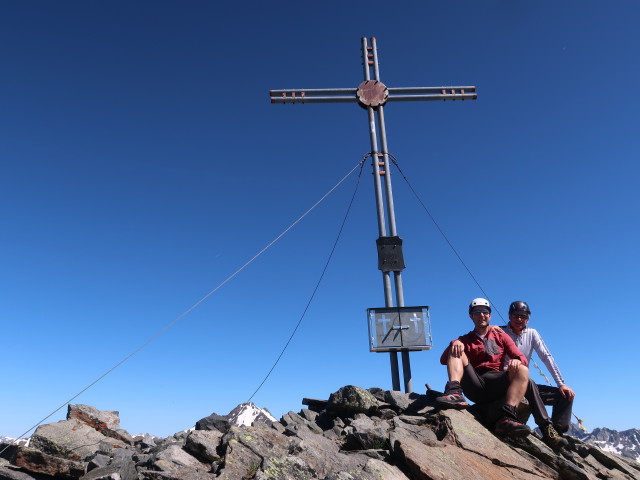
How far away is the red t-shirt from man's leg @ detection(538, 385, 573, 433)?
39.4 inches

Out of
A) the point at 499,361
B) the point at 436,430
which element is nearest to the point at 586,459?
the point at 499,361

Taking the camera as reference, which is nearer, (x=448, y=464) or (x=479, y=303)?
(x=448, y=464)

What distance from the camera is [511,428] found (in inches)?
335

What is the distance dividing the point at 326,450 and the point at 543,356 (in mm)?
5047

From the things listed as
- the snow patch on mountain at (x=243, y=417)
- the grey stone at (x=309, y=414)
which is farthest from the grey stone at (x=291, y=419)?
the snow patch on mountain at (x=243, y=417)

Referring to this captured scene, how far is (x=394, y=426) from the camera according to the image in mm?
8695

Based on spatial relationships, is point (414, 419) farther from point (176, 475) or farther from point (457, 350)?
point (176, 475)

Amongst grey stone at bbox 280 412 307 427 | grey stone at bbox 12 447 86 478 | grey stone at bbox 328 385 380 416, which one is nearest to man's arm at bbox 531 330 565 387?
grey stone at bbox 328 385 380 416

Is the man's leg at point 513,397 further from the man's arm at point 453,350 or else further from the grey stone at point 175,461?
the grey stone at point 175,461

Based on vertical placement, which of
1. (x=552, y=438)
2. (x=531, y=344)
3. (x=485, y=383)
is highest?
(x=531, y=344)

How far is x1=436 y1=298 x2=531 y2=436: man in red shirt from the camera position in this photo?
858 centimetres

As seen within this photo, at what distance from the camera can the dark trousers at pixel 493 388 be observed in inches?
352

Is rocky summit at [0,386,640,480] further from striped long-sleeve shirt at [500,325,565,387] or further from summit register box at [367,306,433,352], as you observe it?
summit register box at [367,306,433,352]

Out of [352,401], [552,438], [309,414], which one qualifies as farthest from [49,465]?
[552,438]
